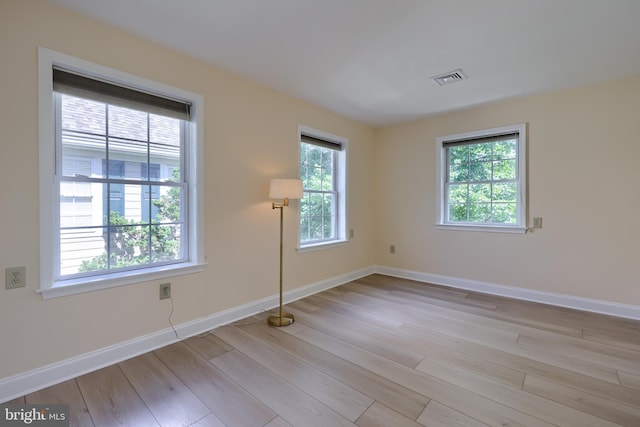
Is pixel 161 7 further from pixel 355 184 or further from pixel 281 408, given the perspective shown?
pixel 355 184

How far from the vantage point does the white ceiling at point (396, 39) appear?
74.8 inches

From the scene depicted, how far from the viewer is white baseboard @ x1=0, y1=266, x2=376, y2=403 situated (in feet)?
5.79

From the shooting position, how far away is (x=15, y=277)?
1.77 m

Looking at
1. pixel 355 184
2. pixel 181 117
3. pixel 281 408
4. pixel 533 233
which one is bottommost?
pixel 281 408

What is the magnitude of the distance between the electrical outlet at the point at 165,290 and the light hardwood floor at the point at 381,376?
415mm

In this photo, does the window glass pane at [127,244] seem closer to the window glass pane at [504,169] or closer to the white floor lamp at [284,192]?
the white floor lamp at [284,192]

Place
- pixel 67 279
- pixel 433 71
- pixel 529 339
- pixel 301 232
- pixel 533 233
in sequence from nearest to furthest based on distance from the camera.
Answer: pixel 67 279 < pixel 529 339 < pixel 433 71 < pixel 533 233 < pixel 301 232

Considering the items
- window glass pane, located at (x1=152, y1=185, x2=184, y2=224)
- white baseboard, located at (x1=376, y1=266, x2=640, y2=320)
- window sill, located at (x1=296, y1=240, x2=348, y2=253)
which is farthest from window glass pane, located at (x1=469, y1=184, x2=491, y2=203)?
window glass pane, located at (x1=152, y1=185, x2=184, y2=224)

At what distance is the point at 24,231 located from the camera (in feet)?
5.90

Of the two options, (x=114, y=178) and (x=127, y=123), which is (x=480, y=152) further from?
(x=114, y=178)

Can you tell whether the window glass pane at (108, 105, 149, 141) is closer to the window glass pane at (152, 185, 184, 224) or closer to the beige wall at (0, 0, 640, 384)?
the beige wall at (0, 0, 640, 384)

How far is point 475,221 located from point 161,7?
4.07 m

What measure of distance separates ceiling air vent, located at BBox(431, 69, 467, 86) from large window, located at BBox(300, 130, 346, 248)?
1.53 meters

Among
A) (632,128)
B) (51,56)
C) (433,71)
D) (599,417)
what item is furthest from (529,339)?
(51,56)
